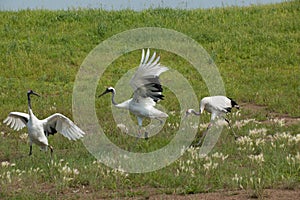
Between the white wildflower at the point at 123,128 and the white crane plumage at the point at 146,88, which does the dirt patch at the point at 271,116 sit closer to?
the white crane plumage at the point at 146,88

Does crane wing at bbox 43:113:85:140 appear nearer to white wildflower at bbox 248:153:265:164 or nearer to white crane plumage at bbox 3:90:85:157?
white crane plumage at bbox 3:90:85:157

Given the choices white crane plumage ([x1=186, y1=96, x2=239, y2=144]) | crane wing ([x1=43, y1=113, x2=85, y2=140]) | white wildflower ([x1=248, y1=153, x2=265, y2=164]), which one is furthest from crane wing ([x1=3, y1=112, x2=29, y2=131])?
white wildflower ([x1=248, y1=153, x2=265, y2=164])

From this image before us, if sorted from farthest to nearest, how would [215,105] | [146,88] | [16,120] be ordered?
[215,105], [146,88], [16,120]

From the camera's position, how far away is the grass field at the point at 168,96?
10.3 m

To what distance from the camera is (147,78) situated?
42.3 feet

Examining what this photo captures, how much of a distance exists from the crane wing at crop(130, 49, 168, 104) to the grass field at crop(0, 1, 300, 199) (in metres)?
0.86

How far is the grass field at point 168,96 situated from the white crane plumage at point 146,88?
541 millimetres

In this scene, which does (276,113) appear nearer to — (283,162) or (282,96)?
(282,96)

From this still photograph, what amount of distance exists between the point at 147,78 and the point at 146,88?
17.4 inches

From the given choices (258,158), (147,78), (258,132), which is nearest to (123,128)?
(147,78)

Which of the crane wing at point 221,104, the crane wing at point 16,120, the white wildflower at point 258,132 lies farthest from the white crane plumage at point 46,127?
the white wildflower at point 258,132

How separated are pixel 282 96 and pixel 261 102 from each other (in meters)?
0.75

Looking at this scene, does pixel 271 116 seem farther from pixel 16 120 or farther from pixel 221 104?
pixel 16 120

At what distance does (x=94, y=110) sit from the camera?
16297mm
